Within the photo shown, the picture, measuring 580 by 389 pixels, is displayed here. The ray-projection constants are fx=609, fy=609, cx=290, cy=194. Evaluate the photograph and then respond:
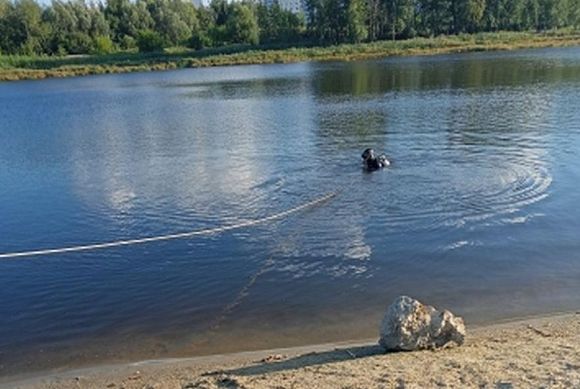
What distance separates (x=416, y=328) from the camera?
912 cm

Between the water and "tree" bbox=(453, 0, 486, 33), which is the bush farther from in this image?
A: the water

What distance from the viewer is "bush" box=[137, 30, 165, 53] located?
5025 inches

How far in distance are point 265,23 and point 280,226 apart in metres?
121

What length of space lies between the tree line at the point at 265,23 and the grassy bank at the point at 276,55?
9372 mm

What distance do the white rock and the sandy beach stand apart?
0.19 metres

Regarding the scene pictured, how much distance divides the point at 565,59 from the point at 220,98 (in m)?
40.7

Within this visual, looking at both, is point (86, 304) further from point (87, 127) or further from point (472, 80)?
point (472, 80)

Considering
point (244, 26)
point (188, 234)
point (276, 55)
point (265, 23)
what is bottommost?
point (188, 234)

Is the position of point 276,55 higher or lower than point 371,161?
higher

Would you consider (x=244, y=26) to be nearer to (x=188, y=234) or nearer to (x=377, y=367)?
(x=188, y=234)

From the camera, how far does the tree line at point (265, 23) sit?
116225 millimetres

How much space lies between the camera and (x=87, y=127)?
132 ft

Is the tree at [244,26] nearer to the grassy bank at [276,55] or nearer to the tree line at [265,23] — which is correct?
the tree line at [265,23]

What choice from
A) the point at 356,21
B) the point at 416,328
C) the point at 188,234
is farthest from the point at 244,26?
the point at 416,328
